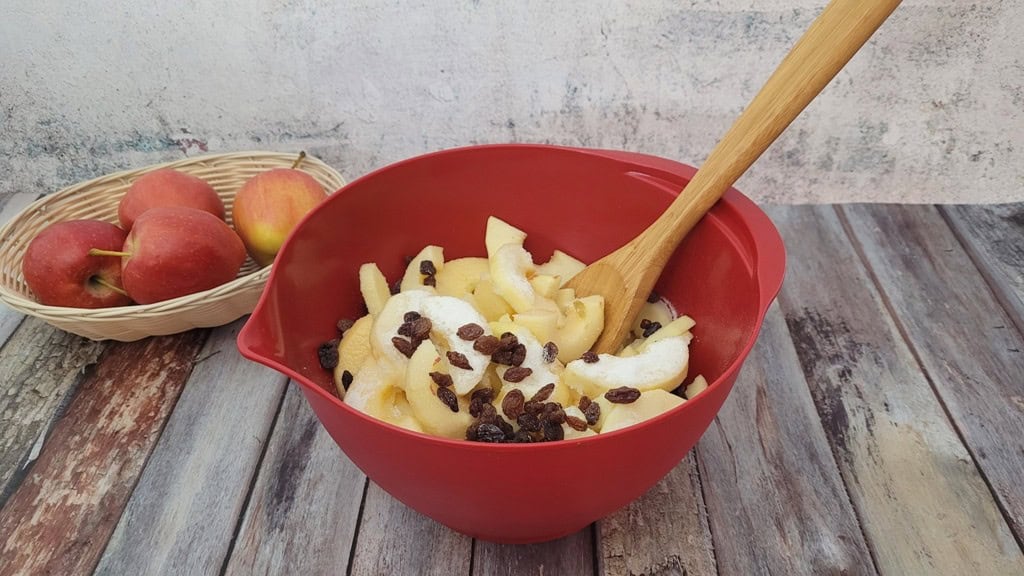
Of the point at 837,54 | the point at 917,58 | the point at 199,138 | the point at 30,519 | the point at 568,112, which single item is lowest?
the point at 30,519

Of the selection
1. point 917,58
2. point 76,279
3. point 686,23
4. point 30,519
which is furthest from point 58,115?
point 917,58

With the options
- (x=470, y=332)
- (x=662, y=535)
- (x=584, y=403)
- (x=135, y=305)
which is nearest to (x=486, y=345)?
(x=470, y=332)

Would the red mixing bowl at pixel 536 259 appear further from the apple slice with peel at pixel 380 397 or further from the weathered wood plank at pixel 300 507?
the weathered wood plank at pixel 300 507

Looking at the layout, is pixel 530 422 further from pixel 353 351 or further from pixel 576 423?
pixel 353 351

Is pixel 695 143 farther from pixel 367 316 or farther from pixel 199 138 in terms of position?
pixel 199 138

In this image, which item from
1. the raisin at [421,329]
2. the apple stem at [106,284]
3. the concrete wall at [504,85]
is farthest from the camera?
the concrete wall at [504,85]

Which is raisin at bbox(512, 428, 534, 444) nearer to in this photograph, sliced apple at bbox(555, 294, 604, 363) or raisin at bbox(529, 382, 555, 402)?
raisin at bbox(529, 382, 555, 402)

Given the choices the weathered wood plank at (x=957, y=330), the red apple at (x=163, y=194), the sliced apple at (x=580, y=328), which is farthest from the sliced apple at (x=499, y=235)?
the weathered wood plank at (x=957, y=330)
